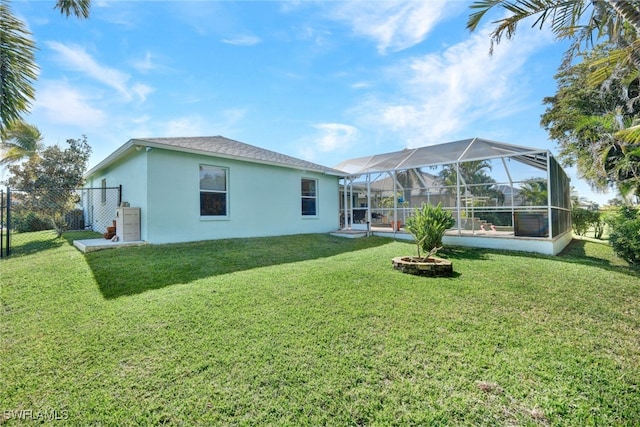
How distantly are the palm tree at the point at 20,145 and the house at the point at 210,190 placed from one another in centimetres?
431

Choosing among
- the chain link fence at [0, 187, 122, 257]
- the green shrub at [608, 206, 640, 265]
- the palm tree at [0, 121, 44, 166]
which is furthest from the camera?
the palm tree at [0, 121, 44, 166]

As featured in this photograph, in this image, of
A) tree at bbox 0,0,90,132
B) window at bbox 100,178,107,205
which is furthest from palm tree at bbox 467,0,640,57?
window at bbox 100,178,107,205

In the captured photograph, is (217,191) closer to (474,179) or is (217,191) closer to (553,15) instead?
(553,15)

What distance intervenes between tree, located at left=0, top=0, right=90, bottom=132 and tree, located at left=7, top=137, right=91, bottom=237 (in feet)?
22.2

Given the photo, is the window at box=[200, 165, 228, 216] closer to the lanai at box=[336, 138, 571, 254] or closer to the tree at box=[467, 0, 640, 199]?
the lanai at box=[336, 138, 571, 254]

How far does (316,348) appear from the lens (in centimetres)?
A: 301

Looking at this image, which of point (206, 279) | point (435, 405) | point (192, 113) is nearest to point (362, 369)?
point (435, 405)

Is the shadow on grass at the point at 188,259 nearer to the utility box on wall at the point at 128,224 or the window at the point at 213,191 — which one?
the utility box on wall at the point at 128,224

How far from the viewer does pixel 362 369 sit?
8.82 ft

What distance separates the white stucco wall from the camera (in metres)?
8.17

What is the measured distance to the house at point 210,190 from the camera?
8180mm

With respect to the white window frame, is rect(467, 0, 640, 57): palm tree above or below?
above

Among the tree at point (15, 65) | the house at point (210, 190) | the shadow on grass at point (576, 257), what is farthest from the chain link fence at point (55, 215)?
the shadow on grass at point (576, 257)

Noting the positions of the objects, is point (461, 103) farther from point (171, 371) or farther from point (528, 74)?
point (171, 371)
